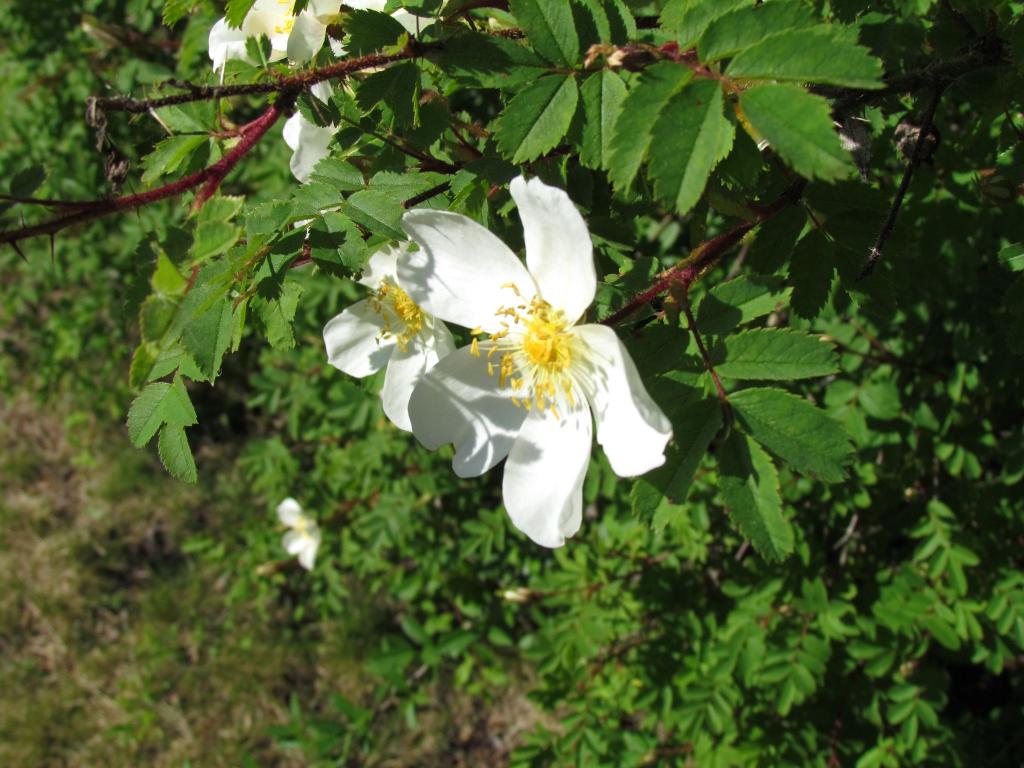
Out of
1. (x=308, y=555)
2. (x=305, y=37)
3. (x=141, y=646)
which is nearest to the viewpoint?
(x=305, y=37)

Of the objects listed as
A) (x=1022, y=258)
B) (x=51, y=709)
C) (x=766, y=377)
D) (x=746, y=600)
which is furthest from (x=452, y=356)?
(x=51, y=709)

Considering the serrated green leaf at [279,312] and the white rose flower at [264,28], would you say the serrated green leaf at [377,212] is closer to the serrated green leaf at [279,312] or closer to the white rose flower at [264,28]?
the serrated green leaf at [279,312]

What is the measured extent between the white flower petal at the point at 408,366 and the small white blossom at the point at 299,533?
5.76 ft

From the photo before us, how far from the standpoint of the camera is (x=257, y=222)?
108 centimetres

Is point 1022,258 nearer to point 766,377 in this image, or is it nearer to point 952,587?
point 766,377

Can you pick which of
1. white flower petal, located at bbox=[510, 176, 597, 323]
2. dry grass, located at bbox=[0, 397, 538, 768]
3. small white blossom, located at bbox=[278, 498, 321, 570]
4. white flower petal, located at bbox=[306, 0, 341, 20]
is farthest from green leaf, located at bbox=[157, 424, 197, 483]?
dry grass, located at bbox=[0, 397, 538, 768]

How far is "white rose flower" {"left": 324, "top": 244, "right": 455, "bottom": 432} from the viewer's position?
1.30m

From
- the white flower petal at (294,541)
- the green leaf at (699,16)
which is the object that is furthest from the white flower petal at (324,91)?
the white flower petal at (294,541)

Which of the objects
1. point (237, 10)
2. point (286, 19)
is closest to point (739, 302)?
point (237, 10)

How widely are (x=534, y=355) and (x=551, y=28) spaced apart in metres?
0.43

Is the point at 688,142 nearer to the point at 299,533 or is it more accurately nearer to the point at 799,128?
the point at 799,128

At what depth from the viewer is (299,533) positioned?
3053mm

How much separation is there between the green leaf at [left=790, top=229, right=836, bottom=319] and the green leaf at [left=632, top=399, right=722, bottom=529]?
8.3 inches

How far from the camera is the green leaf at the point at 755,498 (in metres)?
1.03
